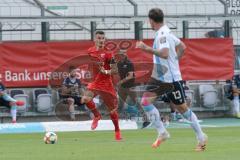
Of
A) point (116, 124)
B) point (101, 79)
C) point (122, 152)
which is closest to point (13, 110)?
point (101, 79)

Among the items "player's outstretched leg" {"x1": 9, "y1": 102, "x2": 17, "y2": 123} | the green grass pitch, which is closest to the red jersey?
the green grass pitch

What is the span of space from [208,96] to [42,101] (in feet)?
22.0

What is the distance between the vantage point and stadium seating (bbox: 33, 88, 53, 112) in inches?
1201

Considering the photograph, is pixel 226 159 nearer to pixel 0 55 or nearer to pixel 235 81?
pixel 0 55

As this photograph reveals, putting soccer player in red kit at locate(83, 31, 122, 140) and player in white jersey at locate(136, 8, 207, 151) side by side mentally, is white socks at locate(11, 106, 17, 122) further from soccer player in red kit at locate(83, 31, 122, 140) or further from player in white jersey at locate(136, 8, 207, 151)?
player in white jersey at locate(136, 8, 207, 151)

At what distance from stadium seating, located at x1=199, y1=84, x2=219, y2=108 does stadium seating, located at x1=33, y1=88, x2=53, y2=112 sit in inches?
243

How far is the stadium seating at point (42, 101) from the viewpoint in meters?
30.5

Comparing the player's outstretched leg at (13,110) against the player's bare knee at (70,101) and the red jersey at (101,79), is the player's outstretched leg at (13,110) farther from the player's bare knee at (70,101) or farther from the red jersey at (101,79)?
the red jersey at (101,79)

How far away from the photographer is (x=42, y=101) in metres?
30.5

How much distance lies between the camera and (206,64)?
32.5 m

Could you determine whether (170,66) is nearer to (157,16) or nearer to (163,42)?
(163,42)

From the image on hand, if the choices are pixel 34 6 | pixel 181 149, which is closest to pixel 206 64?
pixel 34 6

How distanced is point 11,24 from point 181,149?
1596cm

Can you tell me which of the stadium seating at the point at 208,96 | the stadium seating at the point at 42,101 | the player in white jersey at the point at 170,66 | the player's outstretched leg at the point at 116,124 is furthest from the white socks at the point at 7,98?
the player in white jersey at the point at 170,66
